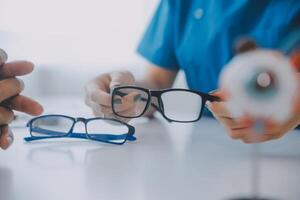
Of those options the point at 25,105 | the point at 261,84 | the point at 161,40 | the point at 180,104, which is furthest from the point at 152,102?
the point at 161,40

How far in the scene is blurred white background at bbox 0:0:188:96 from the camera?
1111 mm

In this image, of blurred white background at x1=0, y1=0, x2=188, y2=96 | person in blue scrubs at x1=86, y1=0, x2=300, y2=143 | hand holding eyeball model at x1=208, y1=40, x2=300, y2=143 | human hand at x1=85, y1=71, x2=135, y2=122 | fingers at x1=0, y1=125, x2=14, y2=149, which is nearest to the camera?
hand holding eyeball model at x1=208, y1=40, x2=300, y2=143

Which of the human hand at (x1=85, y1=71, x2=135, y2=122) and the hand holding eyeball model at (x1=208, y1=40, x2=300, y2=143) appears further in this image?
the human hand at (x1=85, y1=71, x2=135, y2=122)

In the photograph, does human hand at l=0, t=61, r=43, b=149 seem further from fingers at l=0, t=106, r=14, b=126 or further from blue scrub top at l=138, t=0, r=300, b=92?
blue scrub top at l=138, t=0, r=300, b=92

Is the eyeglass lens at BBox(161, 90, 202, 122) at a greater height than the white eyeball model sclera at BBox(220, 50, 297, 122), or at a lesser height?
lesser

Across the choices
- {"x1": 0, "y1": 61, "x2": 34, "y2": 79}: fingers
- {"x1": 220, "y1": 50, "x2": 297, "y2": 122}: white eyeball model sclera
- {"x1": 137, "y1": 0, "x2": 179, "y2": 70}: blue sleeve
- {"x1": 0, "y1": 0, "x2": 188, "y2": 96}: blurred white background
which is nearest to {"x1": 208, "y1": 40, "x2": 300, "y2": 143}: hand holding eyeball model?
{"x1": 220, "y1": 50, "x2": 297, "y2": 122}: white eyeball model sclera

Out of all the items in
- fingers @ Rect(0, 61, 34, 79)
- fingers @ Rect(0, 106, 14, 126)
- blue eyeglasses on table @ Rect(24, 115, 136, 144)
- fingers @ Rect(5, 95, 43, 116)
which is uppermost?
fingers @ Rect(0, 61, 34, 79)

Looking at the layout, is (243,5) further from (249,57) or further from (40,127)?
(249,57)

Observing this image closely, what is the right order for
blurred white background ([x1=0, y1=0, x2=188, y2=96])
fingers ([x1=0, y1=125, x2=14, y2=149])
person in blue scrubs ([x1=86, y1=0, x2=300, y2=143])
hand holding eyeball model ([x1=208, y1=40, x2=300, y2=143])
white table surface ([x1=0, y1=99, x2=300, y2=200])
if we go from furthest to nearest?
blurred white background ([x1=0, y1=0, x2=188, y2=96]) → person in blue scrubs ([x1=86, y1=0, x2=300, y2=143]) → fingers ([x1=0, y1=125, x2=14, y2=149]) → white table surface ([x1=0, y1=99, x2=300, y2=200]) → hand holding eyeball model ([x1=208, y1=40, x2=300, y2=143])

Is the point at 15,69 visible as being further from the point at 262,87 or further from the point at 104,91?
the point at 262,87

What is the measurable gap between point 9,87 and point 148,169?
0.18 meters

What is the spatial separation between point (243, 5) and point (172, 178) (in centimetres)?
47

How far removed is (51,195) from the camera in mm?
332

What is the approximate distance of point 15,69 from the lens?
0.46 meters
